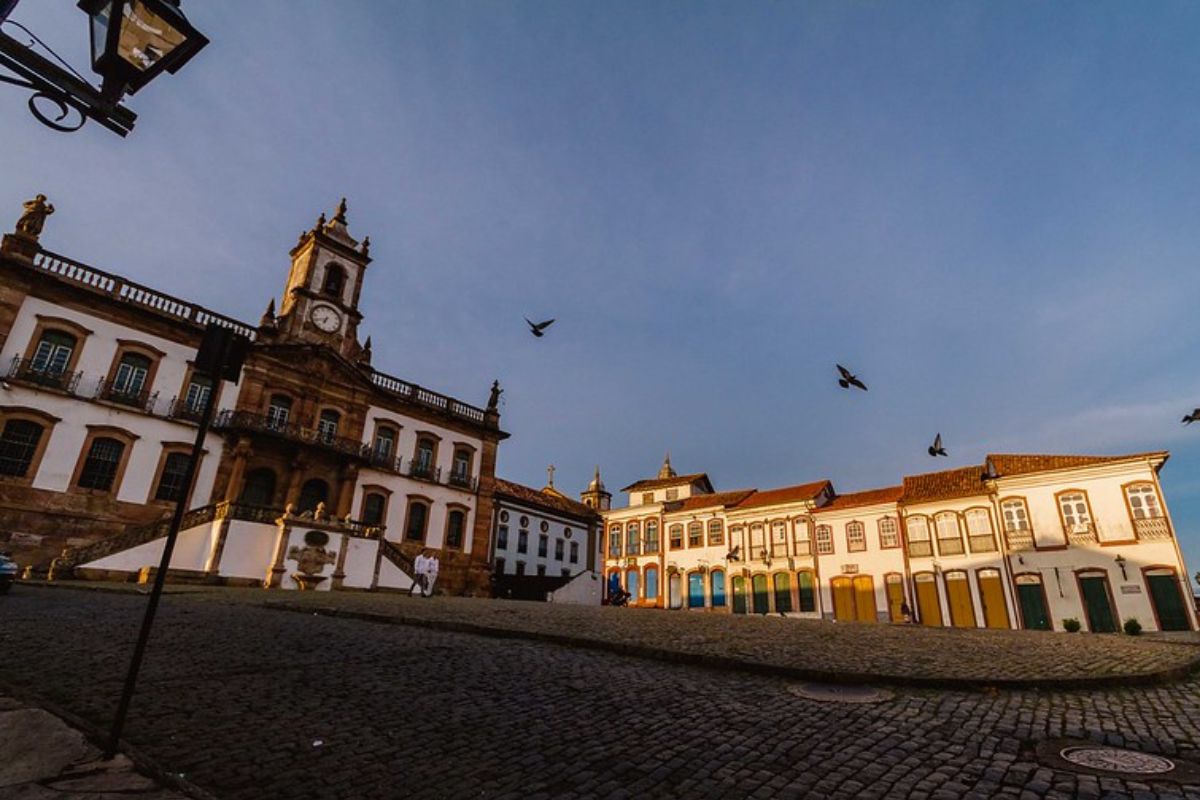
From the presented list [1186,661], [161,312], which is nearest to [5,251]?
[161,312]

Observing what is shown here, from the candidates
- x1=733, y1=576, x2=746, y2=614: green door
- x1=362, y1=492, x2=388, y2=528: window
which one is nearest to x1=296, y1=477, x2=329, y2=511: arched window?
x1=362, y1=492, x2=388, y2=528: window

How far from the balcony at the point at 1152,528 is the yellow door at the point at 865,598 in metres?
11.7

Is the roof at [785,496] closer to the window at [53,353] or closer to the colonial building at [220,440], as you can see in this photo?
the colonial building at [220,440]

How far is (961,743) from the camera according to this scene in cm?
450

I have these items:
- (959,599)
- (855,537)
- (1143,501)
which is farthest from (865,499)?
(1143,501)

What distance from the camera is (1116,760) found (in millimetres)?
4133

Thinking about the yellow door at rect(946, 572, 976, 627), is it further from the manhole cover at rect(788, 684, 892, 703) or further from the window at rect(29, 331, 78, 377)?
the window at rect(29, 331, 78, 377)

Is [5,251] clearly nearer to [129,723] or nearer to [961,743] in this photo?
[129,723]

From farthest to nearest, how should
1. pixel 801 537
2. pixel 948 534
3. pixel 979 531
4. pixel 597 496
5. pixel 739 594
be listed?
pixel 597 496, pixel 739 594, pixel 801 537, pixel 948 534, pixel 979 531

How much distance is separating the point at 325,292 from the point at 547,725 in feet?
110

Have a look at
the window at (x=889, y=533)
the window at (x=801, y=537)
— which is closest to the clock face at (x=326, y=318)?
the window at (x=801, y=537)

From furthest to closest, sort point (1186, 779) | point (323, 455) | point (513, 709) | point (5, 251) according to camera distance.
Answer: point (323, 455), point (5, 251), point (513, 709), point (1186, 779)

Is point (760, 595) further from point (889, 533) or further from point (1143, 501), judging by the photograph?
point (1143, 501)

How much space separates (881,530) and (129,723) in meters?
35.0
